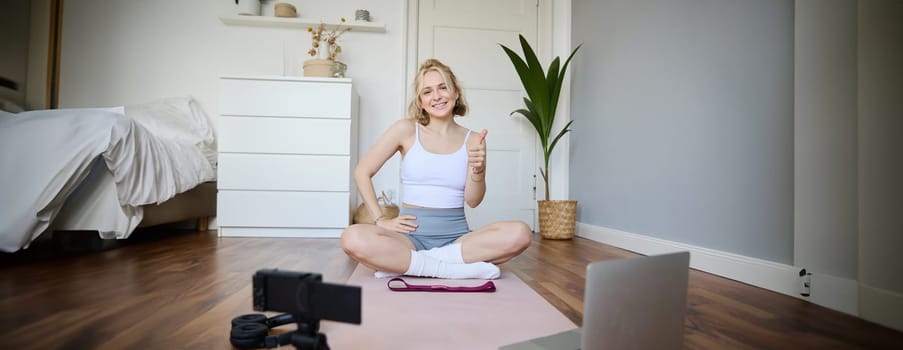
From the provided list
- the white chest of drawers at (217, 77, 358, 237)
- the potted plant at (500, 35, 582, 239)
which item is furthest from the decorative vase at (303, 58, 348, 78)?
the potted plant at (500, 35, 582, 239)

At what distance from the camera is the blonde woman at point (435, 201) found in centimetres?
144

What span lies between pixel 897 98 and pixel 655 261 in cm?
99

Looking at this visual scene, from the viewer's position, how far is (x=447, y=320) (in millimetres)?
1055

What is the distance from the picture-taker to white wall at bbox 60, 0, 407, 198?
10.6 ft

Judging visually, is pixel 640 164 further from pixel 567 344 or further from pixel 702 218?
pixel 567 344

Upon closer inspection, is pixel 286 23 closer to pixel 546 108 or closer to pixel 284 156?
pixel 284 156

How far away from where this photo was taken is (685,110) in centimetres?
198

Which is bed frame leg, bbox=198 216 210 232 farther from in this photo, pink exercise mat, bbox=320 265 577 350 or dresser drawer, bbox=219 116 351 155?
pink exercise mat, bbox=320 265 577 350

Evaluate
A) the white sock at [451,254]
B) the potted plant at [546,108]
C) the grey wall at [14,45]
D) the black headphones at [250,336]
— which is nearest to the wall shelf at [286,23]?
the potted plant at [546,108]

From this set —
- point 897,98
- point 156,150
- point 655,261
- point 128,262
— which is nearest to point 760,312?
point 897,98

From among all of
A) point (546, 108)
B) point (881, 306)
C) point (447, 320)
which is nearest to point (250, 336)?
point (447, 320)

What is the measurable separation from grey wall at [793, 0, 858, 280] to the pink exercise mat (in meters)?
0.88

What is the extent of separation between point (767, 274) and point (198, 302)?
1.85 meters

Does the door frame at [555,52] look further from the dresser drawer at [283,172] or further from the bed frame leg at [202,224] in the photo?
the bed frame leg at [202,224]
